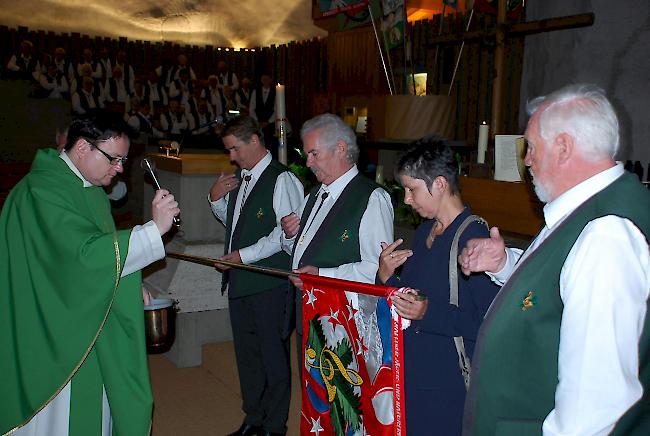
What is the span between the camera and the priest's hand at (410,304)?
223 centimetres

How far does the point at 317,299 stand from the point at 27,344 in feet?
3.95

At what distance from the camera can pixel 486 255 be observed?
6.51 ft

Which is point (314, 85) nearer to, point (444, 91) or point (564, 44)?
point (444, 91)

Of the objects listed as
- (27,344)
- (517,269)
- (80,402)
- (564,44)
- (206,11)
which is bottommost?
(80,402)

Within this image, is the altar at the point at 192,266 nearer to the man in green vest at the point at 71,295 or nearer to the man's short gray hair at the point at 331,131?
the man's short gray hair at the point at 331,131

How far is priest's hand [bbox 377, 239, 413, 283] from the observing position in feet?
8.08

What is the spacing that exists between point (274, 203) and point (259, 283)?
0.49 meters

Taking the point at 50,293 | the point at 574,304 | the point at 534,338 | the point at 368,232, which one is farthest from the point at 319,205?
the point at 574,304

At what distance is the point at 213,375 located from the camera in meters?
4.95

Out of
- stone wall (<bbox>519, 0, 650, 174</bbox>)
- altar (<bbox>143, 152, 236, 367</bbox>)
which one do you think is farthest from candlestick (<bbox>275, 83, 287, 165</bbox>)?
stone wall (<bbox>519, 0, 650, 174</bbox>)

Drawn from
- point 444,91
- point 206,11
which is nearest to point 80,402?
point 444,91

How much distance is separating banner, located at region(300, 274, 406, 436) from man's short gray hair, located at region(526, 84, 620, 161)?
3.12 feet

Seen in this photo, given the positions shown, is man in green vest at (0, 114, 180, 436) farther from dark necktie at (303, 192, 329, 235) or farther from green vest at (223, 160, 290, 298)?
green vest at (223, 160, 290, 298)

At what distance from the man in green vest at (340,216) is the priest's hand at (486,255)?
1.12 metres
